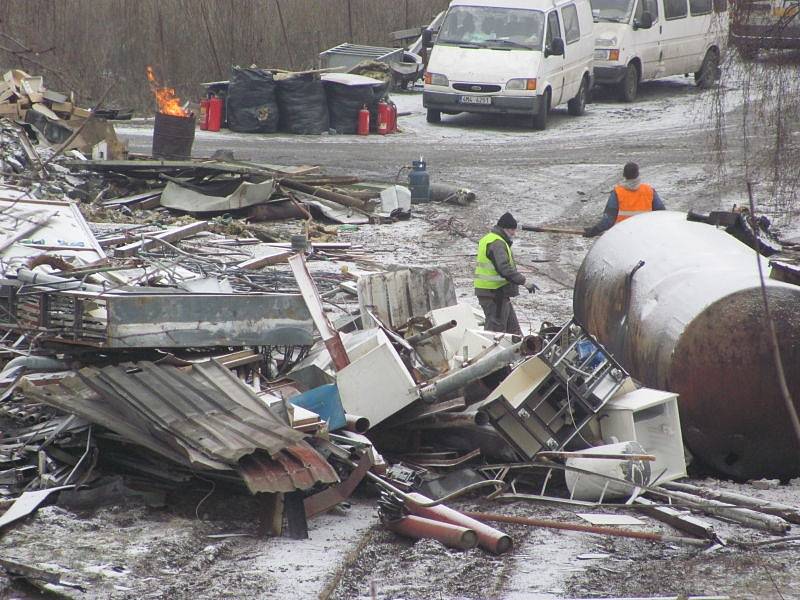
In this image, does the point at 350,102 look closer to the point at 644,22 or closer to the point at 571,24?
the point at 571,24

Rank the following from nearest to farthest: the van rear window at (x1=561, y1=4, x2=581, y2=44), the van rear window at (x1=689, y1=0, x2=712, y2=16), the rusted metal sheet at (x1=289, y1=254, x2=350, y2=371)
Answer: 1. the rusted metal sheet at (x1=289, y1=254, x2=350, y2=371)
2. the van rear window at (x1=561, y1=4, x2=581, y2=44)
3. the van rear window at (x1=689, y1=0, x2=712, y2=16)

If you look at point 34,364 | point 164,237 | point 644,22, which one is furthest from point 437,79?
point 34,364

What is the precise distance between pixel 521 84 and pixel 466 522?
14.8 m

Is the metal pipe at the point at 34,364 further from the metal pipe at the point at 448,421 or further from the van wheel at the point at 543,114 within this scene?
the van wheel at the point at 543,114

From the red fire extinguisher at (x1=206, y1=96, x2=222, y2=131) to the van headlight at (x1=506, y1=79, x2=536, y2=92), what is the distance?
534cm

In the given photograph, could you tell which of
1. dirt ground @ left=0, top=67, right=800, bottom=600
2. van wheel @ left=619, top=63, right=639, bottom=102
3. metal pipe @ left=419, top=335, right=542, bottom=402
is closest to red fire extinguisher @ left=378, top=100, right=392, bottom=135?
van wheel @ left=619, top=63, right=639, bottom=102

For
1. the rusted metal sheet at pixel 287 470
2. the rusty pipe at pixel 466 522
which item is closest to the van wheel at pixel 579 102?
the rusty pipe at pixel 466 522

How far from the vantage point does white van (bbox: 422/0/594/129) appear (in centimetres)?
2059

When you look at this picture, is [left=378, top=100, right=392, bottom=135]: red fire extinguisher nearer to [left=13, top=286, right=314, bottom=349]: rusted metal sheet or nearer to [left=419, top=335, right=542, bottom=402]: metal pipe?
[left=13, top=286, right=314, bottom=349]: rusted metal sheet

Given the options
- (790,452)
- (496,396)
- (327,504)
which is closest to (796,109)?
(790,452)

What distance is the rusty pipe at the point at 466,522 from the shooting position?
21.6 ft

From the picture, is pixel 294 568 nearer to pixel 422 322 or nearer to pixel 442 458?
pixel 442 458

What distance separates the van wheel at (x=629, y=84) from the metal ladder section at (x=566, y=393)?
16.5m

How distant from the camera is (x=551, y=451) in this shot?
7.86 meters
